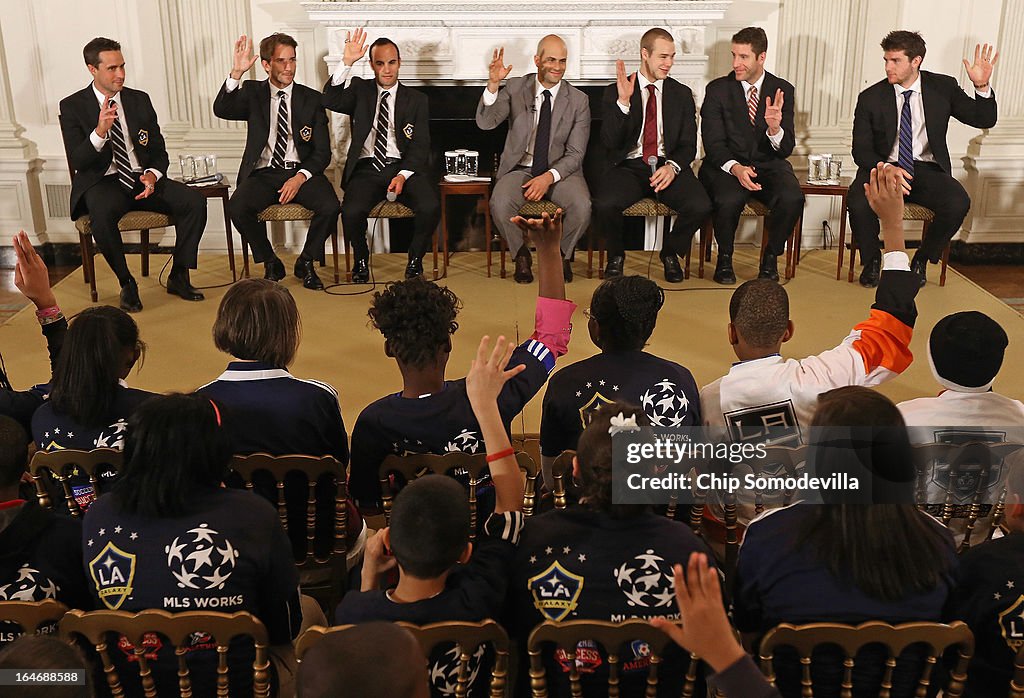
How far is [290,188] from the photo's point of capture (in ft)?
18.2

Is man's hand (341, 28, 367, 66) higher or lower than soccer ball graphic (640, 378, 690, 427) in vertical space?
higher

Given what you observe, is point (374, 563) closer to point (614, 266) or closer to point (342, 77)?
point (614, 266)

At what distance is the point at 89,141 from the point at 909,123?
4411mm

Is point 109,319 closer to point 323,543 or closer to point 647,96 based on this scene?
point 323,543

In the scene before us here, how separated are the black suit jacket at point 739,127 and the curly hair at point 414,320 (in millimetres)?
3552

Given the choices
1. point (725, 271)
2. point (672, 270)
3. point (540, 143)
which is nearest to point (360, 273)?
point (540, 143)

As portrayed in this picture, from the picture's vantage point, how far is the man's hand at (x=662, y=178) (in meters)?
5.62

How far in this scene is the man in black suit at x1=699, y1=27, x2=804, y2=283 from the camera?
221 inches

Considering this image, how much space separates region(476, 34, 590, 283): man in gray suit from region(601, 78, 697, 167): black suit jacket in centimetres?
15

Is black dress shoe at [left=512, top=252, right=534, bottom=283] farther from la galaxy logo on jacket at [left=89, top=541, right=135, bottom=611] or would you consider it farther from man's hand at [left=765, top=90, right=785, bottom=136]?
la galaxy logo on jacket at [left=89, top=541, right=135, bottom=611]

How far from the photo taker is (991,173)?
6340mm

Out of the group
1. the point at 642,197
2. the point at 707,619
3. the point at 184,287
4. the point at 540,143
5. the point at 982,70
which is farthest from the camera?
the point at 540,143

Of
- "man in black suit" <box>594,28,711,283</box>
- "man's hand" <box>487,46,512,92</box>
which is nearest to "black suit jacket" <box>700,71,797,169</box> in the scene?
"man in black suit" <box>594,28,711,283</box>

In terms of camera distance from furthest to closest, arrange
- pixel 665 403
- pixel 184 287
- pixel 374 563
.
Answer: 1. pixel 184 287
2. pixel 665 403
3. pixel 374 563
